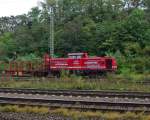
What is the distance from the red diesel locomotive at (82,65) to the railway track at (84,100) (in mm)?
11707

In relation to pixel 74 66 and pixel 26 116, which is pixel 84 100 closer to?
pixel 26 116

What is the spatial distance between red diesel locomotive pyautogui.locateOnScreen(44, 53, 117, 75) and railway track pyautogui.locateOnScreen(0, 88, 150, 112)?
38.4ft

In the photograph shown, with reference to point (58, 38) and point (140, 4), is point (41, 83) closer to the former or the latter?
point (58, 38)

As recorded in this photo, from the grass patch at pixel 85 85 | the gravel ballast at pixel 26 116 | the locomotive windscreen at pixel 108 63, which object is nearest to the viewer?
the gravel ballast at pixel 26 116

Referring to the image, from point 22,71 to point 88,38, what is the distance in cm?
1706

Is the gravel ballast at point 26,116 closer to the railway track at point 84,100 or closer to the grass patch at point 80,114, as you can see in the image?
the grass patch at point 80,114

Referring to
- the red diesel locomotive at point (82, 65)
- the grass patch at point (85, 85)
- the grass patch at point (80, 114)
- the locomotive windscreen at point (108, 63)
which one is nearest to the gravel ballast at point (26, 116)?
the grass patch at point (80, 114)

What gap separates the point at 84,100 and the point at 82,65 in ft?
53.6

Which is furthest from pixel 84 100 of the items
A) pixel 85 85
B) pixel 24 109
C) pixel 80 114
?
pixel 85 85

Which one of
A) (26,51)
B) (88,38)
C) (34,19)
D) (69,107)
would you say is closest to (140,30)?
(88,38)

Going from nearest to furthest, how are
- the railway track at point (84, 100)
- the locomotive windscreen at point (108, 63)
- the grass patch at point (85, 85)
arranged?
the railway track at point (84, 100) → the grass patch at point (85, 85) → the locomotive windscreen at point (108, 63)

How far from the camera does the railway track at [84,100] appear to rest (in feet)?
48.9

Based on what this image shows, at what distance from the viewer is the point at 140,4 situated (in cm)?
6494

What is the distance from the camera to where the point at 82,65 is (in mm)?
33188
